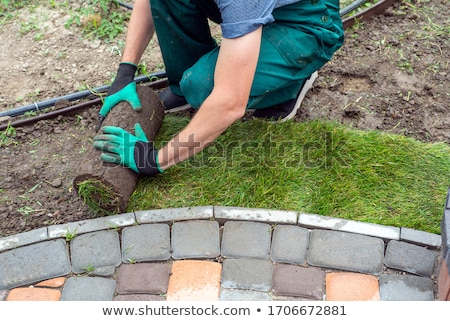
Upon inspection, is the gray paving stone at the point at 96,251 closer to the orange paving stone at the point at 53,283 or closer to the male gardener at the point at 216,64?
the orange paving stone at the point at 53,283

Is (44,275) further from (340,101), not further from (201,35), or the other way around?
(340,101)

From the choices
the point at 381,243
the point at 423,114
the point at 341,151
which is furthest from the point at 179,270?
the point at 423,114

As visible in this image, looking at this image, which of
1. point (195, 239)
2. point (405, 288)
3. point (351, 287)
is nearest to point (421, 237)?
point (405, 288)

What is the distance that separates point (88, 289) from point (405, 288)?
159 centimetres

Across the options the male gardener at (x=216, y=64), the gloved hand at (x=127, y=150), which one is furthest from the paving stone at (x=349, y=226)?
the gloved hand at (x=127, y=150)

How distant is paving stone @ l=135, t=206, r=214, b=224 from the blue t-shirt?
1.00 metres

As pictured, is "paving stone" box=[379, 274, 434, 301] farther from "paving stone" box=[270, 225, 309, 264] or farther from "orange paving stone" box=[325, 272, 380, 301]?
"paving stone" box=[270, 225, 309, 264]

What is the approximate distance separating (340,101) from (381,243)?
125 cm

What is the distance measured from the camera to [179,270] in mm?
2773

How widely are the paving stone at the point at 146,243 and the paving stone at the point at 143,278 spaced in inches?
1.6

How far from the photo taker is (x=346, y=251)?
2826mm

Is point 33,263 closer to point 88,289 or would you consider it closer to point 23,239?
point 23,239
